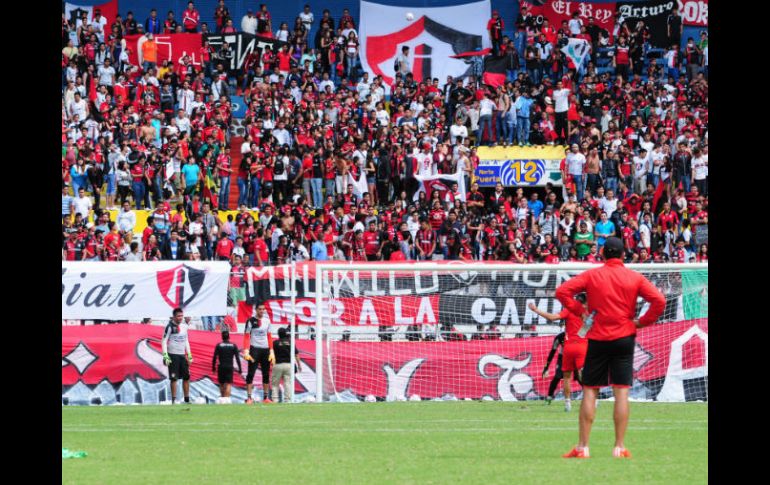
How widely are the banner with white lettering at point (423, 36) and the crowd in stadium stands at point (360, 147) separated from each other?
0.69 m

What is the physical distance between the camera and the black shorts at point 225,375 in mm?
25000

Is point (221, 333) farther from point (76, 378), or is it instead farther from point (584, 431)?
point (584, 431)

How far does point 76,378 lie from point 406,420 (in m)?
8.60

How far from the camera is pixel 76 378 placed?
82.2 feet

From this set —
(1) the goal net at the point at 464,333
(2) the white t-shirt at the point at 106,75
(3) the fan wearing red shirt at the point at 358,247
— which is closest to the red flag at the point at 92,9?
(2) the white t-shirt at the point at 106,75

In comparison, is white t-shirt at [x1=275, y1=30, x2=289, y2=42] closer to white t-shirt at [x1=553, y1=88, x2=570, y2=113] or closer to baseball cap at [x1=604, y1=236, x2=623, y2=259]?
white t-shirt at [x1=553, y1=88, x2=570, y2=113]

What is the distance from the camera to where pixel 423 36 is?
45.9 m

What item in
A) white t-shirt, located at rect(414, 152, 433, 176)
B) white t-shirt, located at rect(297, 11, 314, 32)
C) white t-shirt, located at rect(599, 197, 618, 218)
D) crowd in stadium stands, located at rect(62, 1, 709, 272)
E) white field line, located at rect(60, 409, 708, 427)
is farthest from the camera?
white t-shirt, located at rect(297, 11, 314, 32)

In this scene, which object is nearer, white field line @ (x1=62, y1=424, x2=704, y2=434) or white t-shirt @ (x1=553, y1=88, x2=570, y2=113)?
white field line @ (x1=62, y1=424, x2=704, y2=434)

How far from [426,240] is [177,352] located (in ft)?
28.2

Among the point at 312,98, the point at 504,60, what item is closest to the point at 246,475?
the point at 312,98

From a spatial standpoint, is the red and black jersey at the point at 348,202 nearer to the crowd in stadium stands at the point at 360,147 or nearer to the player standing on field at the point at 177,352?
the crowd in stadium stands at the point at 360,147

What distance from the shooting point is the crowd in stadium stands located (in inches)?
1253

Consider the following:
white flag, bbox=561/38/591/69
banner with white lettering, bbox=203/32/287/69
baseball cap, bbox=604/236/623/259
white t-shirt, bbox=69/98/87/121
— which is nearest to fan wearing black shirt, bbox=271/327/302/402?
baseball cap, bbox=604/236/623/259
